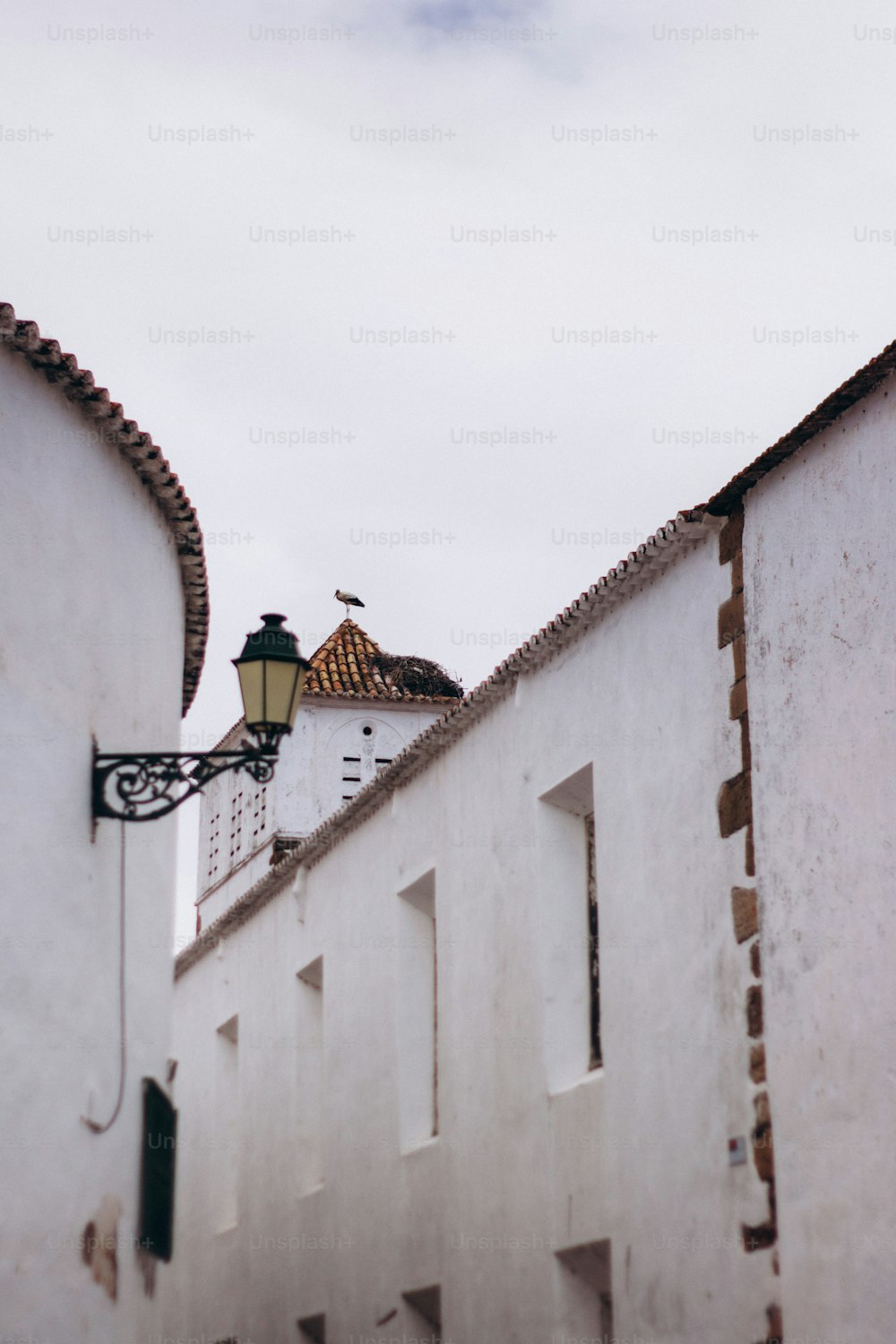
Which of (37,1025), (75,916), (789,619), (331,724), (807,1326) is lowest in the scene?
(807,1326)

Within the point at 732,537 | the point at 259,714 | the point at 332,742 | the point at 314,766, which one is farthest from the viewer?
the point at 332,742

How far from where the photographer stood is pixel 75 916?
862 centimetres

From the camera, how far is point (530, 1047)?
1116 centimetres

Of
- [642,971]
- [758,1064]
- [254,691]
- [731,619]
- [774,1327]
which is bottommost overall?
[774,1327]

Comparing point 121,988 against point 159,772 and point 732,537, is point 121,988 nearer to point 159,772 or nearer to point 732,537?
point 159,772

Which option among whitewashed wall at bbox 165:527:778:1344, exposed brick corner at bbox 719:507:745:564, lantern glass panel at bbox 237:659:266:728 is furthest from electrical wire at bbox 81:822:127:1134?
exposed brick corner at bbox 719:507:745:564

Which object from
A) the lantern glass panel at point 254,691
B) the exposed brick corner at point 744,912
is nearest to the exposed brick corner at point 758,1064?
the exposed brick corner at point 744,912

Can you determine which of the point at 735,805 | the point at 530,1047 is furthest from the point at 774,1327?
the point at 530,1047

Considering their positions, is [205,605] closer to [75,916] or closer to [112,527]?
[112,527]

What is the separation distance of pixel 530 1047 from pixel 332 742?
9.24m

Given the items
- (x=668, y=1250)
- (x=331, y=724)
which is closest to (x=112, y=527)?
(x=668, y=1250)

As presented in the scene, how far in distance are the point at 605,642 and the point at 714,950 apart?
7.85ft

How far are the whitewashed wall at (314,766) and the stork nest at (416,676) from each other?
0.85ft

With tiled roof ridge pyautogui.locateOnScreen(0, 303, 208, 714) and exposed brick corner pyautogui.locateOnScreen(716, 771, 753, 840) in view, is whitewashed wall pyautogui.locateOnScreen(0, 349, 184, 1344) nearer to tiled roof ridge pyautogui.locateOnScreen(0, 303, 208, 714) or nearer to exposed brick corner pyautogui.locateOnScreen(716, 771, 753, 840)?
tiled roof ridge pyautogui.locateOnScreen(0, 303, 208, 714)
